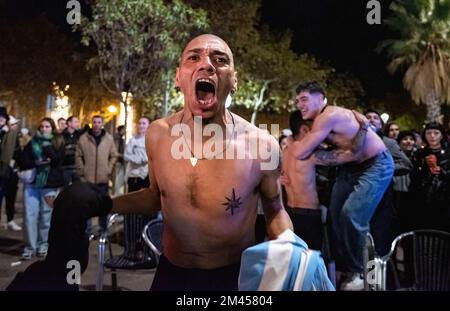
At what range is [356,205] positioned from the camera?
4371 mm

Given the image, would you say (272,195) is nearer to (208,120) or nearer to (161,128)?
(208,120)

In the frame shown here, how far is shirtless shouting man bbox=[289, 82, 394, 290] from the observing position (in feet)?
13.9

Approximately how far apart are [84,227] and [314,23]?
27360 mm

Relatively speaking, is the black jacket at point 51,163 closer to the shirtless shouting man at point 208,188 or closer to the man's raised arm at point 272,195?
the shirtless shouting man at point 208,188

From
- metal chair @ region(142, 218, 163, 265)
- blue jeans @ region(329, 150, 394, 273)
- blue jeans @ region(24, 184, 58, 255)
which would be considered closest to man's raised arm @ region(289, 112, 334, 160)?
blue jeans @ region(329, 150, 394, 273)

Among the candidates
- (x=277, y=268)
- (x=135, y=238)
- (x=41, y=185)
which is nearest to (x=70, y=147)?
(x=41, y=185)

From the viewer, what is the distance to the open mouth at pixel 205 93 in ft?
6.56

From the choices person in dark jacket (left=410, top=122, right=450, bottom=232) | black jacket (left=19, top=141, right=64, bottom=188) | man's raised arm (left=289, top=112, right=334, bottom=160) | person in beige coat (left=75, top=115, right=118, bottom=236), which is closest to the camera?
man's raised arm (left=289, top=112, right=334, bottom=160)

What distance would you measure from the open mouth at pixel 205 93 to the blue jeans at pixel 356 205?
2.71 m

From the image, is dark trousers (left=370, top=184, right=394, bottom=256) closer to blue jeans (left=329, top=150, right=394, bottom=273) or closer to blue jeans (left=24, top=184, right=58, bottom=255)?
blue jeans (left=329, top=150, right=394, bottom=273)

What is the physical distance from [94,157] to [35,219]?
3.89 feet
